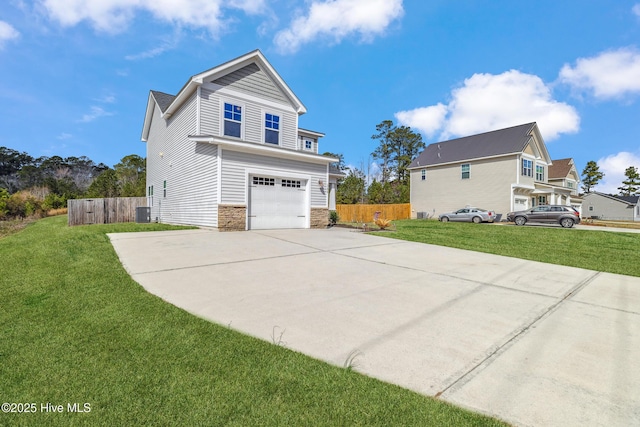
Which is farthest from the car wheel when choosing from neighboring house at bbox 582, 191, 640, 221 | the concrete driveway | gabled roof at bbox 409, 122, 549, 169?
neighboring house at bbox 582, 191, 640, 221

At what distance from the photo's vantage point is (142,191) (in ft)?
95.8

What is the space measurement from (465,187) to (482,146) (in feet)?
14.4

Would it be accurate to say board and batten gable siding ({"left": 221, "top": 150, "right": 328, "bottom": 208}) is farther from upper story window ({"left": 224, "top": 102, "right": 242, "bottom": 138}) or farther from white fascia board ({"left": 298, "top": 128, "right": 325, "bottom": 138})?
white fascia board ({"left": 298, "top": 128, "right": 325, "bottom": 138})

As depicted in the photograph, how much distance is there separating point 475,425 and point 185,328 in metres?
2.75

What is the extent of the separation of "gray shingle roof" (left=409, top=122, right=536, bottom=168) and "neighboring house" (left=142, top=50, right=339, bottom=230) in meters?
20.1

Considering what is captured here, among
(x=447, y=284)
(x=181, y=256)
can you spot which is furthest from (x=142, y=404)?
(x=181, y=256)

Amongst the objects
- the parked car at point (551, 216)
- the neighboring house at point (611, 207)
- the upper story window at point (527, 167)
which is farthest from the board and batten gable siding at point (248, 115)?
the neighboring house at point (611, 207)

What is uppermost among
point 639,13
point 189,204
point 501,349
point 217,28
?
point 217,28

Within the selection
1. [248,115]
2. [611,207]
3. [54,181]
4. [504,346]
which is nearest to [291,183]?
[248,115]

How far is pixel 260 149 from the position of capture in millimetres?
12195

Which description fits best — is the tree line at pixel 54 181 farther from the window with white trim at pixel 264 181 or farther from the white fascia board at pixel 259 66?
the window with white trim at pixel 264 181

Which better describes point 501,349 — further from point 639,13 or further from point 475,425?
point 639,13

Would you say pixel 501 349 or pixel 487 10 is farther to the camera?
pixel 487 10

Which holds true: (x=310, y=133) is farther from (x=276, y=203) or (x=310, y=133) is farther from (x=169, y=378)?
(x=169, y=378)
